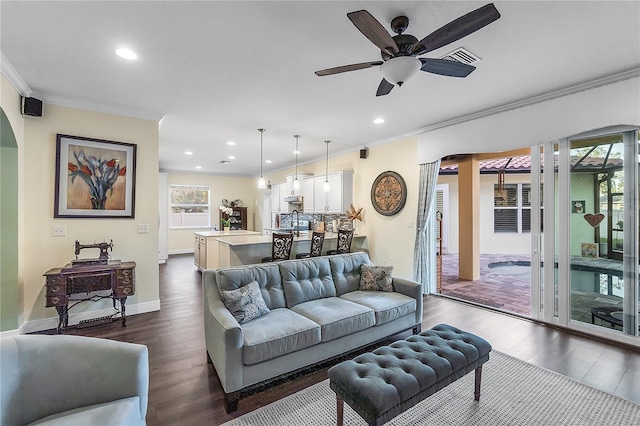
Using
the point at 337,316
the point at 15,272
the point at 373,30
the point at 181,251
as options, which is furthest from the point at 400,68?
the point at 181,251

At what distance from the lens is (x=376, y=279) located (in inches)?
141

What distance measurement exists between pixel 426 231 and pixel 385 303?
2333 mm

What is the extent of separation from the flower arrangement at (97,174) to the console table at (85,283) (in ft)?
2.87

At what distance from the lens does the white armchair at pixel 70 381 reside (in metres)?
1.32

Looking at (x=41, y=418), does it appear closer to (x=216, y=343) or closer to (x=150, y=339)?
(x=216, y=343)

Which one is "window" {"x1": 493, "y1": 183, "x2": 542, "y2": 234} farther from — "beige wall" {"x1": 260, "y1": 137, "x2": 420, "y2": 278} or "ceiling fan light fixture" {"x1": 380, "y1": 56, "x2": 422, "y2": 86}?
"ceiling fan light fixture" {"x1": 380, "y1": 56, "x2": 422, "y2": 86}

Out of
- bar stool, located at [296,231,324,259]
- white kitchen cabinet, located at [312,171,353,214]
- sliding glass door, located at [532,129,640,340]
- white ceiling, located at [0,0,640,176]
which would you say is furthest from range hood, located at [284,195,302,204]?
sliding glass door, located at [532,129,640,340]

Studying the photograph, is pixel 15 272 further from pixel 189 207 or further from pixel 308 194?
pixel 189 207

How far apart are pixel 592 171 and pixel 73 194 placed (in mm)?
6462

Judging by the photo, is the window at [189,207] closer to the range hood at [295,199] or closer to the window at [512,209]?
the range hood at [295,199]

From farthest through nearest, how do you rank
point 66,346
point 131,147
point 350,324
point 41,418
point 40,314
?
1. point 131,147
2. point 40,314
3. point 350,324
4. point 66,346
5. point 41,418

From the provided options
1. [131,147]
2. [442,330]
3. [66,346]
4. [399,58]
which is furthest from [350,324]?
[131,147]

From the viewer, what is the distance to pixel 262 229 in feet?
34.1

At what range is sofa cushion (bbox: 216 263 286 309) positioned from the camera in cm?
277
